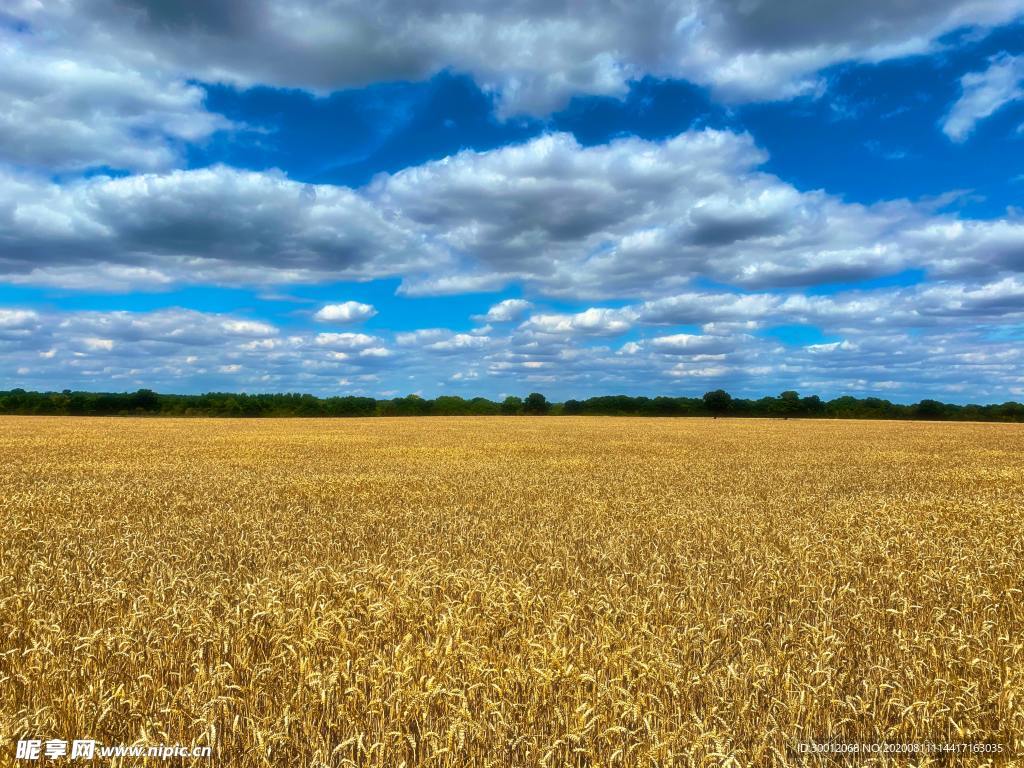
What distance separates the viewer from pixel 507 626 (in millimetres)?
6488

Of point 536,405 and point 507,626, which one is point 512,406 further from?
point 507,626

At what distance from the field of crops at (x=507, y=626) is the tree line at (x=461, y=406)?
102m

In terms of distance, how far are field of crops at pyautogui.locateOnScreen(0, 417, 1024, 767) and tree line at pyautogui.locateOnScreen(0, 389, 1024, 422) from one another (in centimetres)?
10239

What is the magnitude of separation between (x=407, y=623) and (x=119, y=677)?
2503mm

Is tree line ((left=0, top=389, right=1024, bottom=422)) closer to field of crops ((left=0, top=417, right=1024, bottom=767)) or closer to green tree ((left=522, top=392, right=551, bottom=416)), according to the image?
green tree ((left=522, top=392, right=551, bottom=416))

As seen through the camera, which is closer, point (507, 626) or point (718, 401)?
point (507, 626)

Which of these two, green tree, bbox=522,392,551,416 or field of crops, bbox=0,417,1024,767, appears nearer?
field of crops, bbox=0,417,1024,767

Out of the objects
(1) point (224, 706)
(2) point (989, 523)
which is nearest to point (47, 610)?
(1) point (224, 706)

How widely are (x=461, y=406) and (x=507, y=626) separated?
121 meters

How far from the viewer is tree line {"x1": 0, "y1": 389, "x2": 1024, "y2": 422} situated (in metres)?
105

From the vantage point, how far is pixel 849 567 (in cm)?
897

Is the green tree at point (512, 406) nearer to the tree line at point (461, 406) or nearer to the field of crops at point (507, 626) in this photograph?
the tree line at point (461, 406)

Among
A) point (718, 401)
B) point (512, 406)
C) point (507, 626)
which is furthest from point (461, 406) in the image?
point (507, 626)

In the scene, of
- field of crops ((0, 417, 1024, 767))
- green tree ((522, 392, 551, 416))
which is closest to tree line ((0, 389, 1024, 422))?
green tree ((522, 392, 551, 416))
